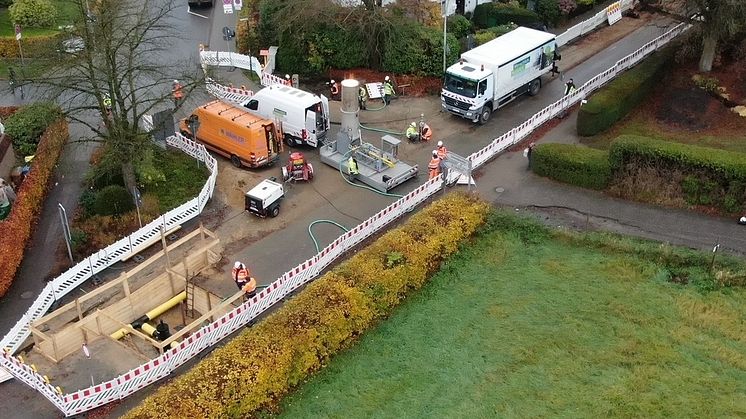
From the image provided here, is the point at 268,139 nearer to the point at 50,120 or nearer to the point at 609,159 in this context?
the point at 50,120

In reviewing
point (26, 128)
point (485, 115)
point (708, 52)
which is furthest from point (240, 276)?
point (708, 52)

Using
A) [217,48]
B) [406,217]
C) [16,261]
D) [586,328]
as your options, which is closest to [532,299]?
[586,328]

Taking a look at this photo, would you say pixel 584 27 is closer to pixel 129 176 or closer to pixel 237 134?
pixel 237 134

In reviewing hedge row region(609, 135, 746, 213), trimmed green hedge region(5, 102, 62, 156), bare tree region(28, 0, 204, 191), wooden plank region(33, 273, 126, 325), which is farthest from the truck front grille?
wooden plank region(33, 273, 126, 325)

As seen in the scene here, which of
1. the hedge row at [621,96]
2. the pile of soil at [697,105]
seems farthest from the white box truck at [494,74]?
the pile of soil at [697,105]

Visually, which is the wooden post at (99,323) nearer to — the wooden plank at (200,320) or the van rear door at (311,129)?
the wooden plank at (200,320)

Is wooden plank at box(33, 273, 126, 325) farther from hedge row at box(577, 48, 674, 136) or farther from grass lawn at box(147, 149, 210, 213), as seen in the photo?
hedge row at box(577, 48, 674, 136)
